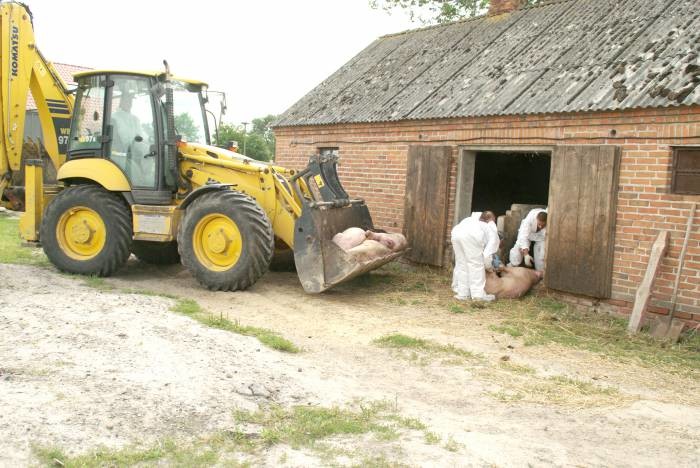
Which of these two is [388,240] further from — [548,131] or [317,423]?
[317,423]

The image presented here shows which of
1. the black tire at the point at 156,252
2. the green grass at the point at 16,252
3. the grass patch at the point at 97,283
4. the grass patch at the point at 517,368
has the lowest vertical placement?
the grass patch at the point at 517,368

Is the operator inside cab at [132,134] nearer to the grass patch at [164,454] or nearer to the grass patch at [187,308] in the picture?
the grass patch at [187,308]

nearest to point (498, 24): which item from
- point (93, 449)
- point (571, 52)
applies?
point (571, 52)

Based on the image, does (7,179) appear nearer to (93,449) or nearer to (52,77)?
Answer: (52,77)

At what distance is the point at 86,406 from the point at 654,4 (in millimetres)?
9875

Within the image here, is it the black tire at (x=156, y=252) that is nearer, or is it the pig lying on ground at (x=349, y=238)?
the pig lying on ground at (x=349, y=238)

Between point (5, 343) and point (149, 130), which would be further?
point (149, 130)

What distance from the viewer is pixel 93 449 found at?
394cm

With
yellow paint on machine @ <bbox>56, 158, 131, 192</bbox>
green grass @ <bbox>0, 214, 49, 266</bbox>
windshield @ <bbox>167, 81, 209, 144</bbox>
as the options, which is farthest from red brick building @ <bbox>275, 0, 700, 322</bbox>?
green grass @ <bbox>0, 214, 49, 266</bbox>

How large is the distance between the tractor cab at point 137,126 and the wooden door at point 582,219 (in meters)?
5.24

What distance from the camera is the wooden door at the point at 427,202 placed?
10781 millimetres

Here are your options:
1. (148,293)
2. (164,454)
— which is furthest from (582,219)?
(164,454)

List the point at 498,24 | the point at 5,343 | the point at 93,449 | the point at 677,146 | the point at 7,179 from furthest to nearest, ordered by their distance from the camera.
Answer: the point at 498,24 < the point at 7,179 < the point at 677,146 < the point at 5,343 < the point at 93,449

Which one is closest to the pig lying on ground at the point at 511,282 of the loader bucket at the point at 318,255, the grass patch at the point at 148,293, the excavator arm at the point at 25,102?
the loader bucket at the point at 318,255
